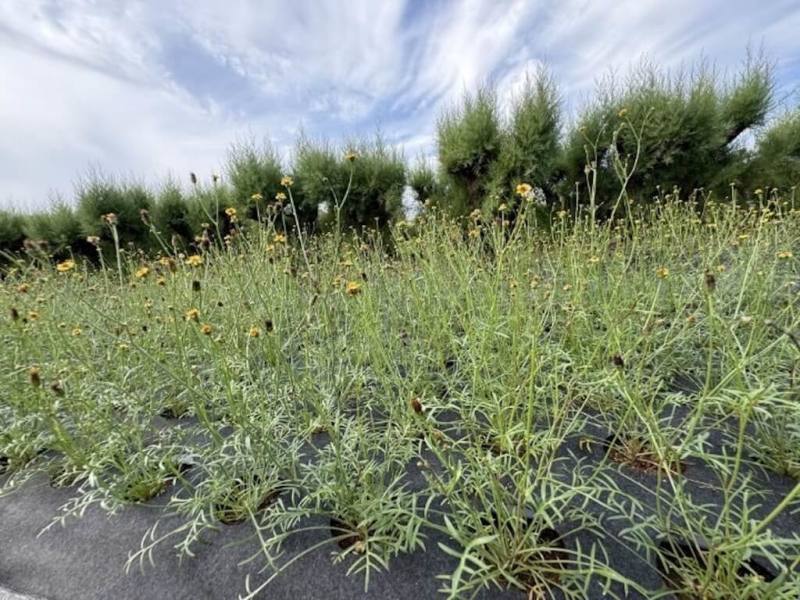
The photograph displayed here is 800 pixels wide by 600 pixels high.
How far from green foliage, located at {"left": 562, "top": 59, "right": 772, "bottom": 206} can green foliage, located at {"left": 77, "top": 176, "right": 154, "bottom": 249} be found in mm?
7035

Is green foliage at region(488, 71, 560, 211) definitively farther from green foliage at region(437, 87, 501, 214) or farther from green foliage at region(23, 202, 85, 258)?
green foliage at region(23, 202, 85, 258)

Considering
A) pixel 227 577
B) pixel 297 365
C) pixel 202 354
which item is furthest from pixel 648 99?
pixel 227 577

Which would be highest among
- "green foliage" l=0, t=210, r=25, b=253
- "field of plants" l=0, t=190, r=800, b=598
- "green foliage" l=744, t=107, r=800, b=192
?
"green foliage" l=0, t=210, r=25, b=253

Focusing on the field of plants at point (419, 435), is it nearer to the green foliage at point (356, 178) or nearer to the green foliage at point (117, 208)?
the green foliage at point (356, 178)

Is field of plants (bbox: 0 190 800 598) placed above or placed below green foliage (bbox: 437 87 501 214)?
below

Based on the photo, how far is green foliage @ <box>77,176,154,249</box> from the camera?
20.1ft

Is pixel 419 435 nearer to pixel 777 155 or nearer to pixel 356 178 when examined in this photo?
pixel 356 178

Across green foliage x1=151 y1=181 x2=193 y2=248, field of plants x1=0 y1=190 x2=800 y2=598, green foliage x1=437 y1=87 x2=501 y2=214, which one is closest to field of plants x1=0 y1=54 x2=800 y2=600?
field of plants x1=0 y1=190 x2=800 y2=598

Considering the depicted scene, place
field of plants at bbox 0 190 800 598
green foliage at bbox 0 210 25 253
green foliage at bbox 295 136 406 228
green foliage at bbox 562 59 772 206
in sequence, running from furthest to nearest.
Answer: green foliage at bbox 0 210 25 253 → green foliage at bbox 295 136 406 228 → green foliage at bbox 562 59 772 206 → field of plants at bbox 0 190 800 598

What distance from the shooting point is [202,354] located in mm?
1726

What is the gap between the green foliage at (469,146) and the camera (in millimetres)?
4949

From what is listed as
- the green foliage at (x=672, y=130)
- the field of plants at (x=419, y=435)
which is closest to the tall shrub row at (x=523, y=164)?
the green foliage at (x=672, y=130)

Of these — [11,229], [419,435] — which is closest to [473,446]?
[419,435]

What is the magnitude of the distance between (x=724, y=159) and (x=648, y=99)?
177 centimetres
